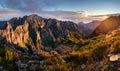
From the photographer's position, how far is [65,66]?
190 meters

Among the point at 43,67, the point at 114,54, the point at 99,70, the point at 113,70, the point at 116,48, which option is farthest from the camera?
the point at 43,67

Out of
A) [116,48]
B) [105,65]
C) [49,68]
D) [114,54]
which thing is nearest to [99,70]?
[105,65]

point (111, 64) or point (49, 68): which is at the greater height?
point (111, 64)

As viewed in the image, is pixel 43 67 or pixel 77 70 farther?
pixel 43 67

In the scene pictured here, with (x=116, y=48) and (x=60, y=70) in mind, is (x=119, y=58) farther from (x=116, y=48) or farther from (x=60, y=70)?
(x=60, y=70)

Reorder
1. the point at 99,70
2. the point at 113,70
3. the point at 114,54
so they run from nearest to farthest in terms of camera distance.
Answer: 1. the point at 113,70
2. the point at 99,70
3. the point at 114,54

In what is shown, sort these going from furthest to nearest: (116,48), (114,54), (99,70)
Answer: (116,48)
(114,54)
(99,70)

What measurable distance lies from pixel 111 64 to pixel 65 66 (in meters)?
48.7

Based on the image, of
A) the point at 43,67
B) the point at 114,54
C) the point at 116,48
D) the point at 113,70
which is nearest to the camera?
the point at 113,70

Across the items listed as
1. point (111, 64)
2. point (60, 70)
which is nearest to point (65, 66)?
point (60, 70)

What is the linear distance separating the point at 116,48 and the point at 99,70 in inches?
1495

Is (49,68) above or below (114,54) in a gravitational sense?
below

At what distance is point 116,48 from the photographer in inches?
7092

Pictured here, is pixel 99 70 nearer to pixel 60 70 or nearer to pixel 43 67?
pixel 60 70
